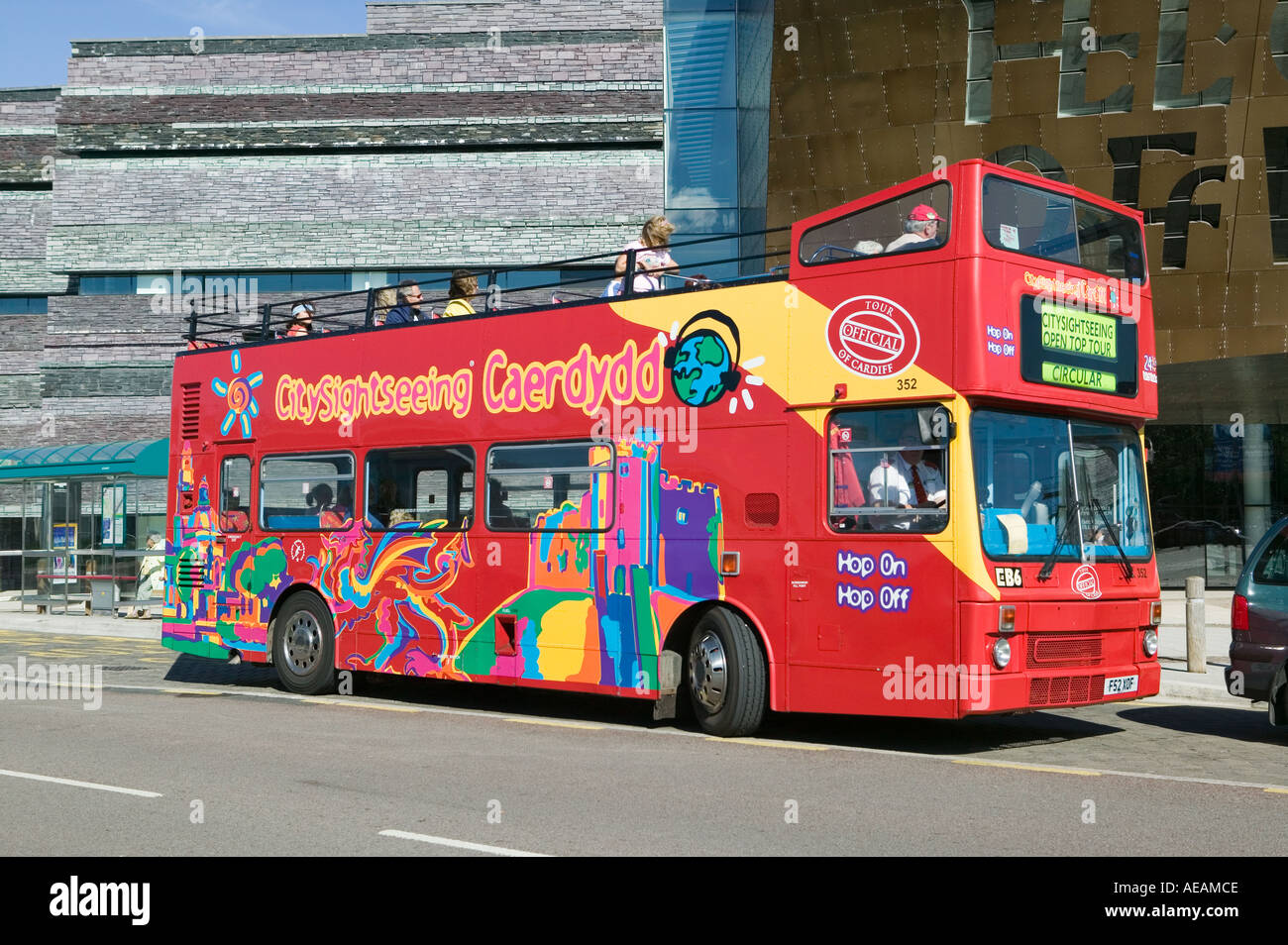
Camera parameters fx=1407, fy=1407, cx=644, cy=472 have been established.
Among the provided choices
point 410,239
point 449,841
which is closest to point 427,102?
point 410,239

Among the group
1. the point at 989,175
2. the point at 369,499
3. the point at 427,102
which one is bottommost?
the point at 369,499

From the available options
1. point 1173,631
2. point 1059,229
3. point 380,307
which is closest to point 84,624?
point 380,307

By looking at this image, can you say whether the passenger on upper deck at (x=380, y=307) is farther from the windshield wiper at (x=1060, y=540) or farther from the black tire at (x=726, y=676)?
the windshield wiper at (x=1060, y=540)

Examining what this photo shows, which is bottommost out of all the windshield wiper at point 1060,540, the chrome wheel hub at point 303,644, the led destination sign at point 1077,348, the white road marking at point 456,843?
the white road marking at point 456,843

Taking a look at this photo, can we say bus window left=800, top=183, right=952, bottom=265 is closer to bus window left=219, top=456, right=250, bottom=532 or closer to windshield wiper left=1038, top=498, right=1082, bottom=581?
windshield wiper left=1038, top=498, right=1082, bottom=581

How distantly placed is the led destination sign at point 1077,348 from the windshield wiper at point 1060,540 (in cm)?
86

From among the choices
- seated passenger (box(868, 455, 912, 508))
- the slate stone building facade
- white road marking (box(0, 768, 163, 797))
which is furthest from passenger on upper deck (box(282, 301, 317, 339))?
the slate stone building facade

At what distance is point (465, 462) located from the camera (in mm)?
12734

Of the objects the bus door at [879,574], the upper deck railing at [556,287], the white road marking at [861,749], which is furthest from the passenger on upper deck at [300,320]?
the bus door at [879,574]

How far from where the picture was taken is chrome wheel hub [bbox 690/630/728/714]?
10.8 m

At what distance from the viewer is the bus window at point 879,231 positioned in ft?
31.6

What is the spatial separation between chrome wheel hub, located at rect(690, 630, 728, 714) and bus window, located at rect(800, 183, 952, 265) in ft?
9.78

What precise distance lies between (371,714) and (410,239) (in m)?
26.4
